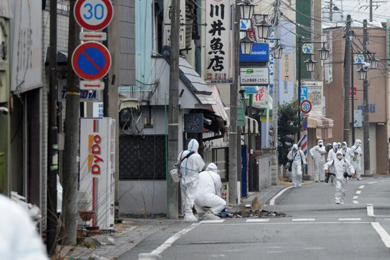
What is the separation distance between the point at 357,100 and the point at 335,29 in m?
6.71

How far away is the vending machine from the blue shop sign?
17.9 meters

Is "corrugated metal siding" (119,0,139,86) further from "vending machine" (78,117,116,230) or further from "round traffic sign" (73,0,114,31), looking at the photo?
"round traffic sign" (73,0,114,31)

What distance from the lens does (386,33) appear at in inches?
2699

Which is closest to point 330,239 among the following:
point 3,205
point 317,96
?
point 3,205

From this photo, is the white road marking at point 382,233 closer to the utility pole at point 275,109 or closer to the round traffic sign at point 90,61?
the round traffic sign at point 90,61

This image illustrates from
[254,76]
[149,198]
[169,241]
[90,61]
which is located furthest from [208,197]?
[254,76]

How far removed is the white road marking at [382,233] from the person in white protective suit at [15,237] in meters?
10.1

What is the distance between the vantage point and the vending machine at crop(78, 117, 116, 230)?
567 inches

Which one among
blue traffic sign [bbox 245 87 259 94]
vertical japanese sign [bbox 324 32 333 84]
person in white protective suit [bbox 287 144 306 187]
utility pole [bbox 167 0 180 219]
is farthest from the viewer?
vertical japanese sign [bbox 324 32 333 84]

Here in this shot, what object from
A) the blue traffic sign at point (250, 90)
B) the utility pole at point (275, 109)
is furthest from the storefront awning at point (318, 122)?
the blue traffic sign at point (250, 90)

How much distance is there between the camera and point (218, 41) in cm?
2495

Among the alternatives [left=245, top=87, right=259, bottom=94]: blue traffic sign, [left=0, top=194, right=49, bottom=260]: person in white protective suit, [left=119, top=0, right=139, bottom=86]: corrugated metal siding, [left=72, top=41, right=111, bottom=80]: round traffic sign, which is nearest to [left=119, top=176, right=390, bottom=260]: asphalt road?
[left=72, top=41, right=111, bottom=80]: round traffic sign

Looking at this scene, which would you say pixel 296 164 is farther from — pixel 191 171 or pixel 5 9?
pixel 5 9

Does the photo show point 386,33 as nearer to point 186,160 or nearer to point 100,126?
point 186,160
